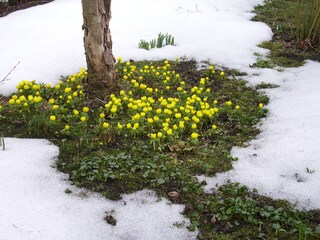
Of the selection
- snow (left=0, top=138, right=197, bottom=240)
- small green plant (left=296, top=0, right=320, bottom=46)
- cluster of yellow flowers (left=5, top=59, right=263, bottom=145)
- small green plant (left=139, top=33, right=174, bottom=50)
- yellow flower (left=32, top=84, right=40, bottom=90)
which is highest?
small green plant (left=296, top=0, right=320, bottom=46)

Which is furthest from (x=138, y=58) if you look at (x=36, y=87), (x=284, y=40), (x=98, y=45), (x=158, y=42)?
(x=284, y=40)

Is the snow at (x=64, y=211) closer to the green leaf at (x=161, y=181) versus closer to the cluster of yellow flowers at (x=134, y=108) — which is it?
the green leaf at (x=161, y=181)

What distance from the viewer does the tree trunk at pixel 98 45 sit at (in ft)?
16.0

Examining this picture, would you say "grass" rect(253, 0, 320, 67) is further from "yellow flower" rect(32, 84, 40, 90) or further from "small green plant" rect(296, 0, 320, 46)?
"yellow flower" rect(32, 84, 40, 90)

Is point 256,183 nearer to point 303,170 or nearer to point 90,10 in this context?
point 303,170

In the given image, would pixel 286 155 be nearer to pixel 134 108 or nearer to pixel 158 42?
pixel 134 108

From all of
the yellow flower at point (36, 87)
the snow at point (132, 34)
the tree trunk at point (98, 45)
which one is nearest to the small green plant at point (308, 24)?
the snow at point (132, 34)

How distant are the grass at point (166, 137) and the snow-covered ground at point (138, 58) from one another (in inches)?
6.7

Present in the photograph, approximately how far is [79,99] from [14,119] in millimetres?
867

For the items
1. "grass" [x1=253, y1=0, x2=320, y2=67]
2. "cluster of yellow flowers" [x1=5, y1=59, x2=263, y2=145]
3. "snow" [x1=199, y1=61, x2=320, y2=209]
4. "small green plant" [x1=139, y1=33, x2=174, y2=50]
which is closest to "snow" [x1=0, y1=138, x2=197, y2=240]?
"snow" [x1=199, y1=61, x2=320, y2=209]

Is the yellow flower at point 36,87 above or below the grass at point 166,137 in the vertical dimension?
Answer: above

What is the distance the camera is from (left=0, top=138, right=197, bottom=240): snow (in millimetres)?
3027

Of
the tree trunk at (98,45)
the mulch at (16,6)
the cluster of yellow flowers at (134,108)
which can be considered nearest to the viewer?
the cluster of yellow flowers at (134,108)

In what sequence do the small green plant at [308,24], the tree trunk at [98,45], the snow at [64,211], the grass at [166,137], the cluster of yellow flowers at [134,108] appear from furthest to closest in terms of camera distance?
the small green plant at [308,24], the tree trunk at [98,45], the cluster of yellow flowers at [134,108], the grass at [166,137], the snow at [64,211]
